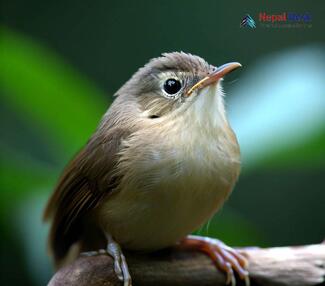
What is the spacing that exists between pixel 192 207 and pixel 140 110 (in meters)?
0.43

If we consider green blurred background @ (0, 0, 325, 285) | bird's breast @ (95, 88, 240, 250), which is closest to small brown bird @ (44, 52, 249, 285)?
bird's breast @ (95, 88, 240, 250)

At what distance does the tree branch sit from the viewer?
6.77 feet

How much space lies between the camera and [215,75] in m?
1.89

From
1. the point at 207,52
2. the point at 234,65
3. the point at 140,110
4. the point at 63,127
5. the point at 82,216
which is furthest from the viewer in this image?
the point at 63,127

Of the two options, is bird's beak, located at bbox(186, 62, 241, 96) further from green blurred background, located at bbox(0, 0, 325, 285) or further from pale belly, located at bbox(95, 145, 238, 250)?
pale belly, located at bbox(95, 145, 238, 250)

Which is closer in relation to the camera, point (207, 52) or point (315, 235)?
point (207, 52)

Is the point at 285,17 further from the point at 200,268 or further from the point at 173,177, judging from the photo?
the point at 200,268

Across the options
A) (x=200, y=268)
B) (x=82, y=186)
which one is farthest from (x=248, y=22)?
(x=200, y=268)

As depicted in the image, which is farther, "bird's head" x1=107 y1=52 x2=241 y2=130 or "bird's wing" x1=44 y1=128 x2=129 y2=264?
"bird's wing" x1=44 y1=128 x2=129 y2=264

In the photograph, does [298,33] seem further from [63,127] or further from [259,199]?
[63,127]

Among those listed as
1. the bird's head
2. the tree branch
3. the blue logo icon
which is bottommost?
the tree branch

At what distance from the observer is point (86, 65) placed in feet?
8.50

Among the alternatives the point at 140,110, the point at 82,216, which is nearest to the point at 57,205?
the point at 82,216

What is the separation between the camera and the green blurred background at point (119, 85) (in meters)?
2.13
